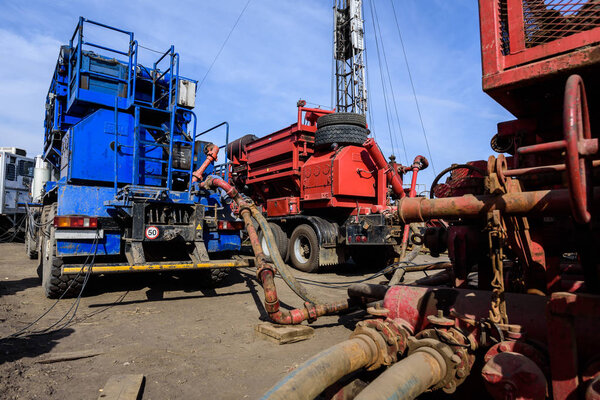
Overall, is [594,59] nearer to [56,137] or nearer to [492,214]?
[492,214]

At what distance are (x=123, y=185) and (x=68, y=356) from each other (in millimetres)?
3259

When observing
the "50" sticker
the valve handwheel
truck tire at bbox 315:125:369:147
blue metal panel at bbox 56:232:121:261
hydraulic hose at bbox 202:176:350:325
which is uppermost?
truck tire at bbox 315:125:369:147

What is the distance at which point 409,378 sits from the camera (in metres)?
1.78

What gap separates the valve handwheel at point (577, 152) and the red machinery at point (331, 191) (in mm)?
5671

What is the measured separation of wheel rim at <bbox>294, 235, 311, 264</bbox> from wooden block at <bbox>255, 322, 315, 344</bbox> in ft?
16.0

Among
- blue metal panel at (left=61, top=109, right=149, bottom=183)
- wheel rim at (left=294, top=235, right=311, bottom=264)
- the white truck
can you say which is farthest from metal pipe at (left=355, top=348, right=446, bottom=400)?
the white truck

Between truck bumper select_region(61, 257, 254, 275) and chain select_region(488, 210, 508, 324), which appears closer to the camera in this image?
chain select_region(488, 210, 508, 324)

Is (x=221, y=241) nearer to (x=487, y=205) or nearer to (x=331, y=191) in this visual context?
(x=331, y=191)

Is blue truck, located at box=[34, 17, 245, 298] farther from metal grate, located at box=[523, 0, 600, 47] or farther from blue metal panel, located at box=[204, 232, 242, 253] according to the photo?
metal grate, located at box=[523, 0, 600, 47]

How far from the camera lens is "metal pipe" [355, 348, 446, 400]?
167 centimetres

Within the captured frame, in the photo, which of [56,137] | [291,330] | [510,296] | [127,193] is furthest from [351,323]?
[56,137]

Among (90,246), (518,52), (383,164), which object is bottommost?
(90,246)

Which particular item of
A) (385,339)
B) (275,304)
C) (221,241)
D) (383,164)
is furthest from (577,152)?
(383,164)

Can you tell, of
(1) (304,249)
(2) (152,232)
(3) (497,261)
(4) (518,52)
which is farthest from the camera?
(1) (304,249)
